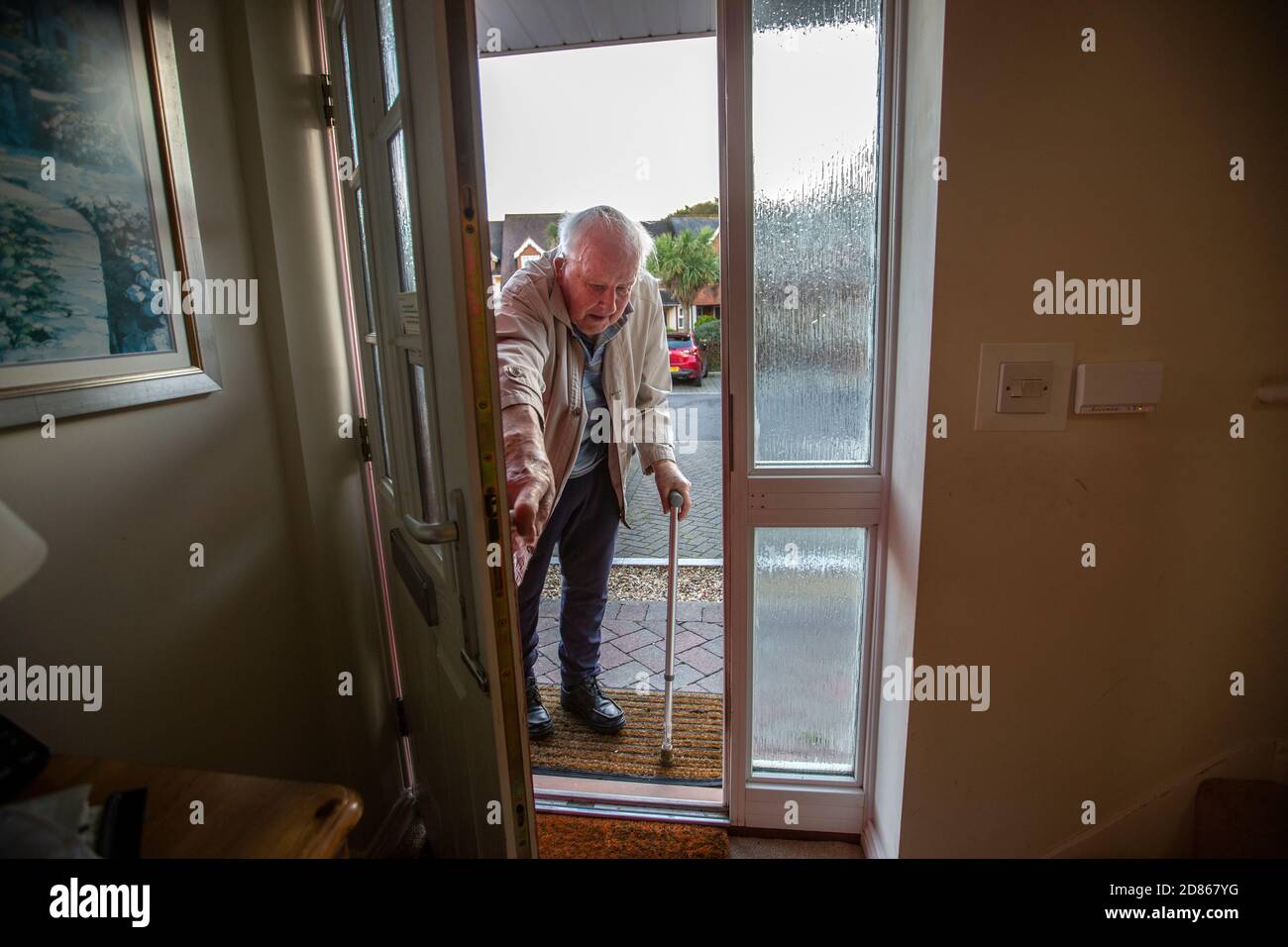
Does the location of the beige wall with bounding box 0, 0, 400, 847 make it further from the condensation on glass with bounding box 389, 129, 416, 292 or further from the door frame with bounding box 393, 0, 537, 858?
the door frame with bounding box 393, 0, 537, 858

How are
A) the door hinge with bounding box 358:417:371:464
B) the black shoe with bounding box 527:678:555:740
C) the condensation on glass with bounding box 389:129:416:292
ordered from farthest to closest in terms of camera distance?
the black shoe with bounding box 527:678:555:740 → the door hinge with bounding box 358:417:371:464 → the condensation on glass with bounding box 389:129:416:292

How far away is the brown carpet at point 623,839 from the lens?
172cm

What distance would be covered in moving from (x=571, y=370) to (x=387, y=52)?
0.92m

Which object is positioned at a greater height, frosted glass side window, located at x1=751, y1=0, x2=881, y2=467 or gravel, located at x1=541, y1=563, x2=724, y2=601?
frosted glass side window, located at x1=751, y1=0, x2=881, y2=467

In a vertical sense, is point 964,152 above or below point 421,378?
above

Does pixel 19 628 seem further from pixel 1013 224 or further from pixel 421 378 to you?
pixel 1013 224

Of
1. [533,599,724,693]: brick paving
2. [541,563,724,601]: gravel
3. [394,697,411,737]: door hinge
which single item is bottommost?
[533,599,724,693]: brick paving

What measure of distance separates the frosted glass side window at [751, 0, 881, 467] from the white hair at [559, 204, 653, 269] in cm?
46

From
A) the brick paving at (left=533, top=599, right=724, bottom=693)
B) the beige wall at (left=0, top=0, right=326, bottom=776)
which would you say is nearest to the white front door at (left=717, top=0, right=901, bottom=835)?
the brick paving at (left=533, top=599, right=724, bottom=693)

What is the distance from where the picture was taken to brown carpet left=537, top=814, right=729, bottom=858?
1.72 m

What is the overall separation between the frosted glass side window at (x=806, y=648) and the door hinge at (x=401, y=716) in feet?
3.25

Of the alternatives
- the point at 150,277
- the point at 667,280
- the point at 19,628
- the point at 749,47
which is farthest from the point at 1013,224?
the point at 667,280

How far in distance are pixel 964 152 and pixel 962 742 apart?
50.4 inches
